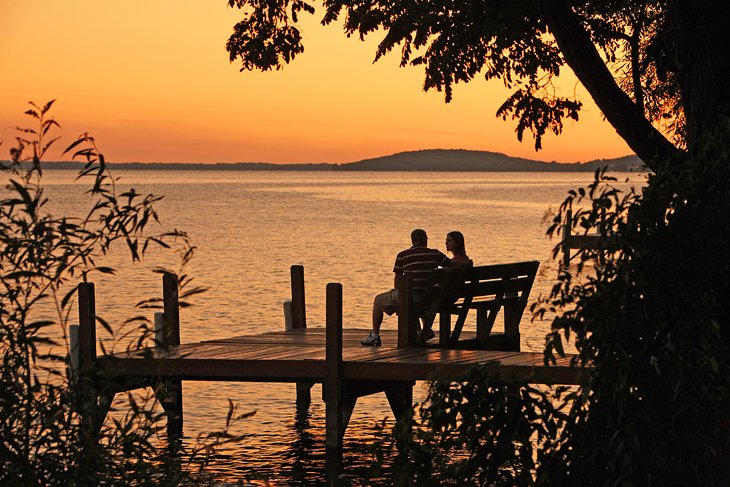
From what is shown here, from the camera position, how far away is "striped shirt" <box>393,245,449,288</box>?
14.5 metres

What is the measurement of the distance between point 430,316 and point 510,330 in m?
1.91

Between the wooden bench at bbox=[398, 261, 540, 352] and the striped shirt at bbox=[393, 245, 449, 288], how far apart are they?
292mm

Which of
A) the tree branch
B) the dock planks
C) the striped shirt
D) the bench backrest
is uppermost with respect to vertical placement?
the tree branch

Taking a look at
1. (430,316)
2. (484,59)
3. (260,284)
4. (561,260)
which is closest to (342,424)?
(430,316)

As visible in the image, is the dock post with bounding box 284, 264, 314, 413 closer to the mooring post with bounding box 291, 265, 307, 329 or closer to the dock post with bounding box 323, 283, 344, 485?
the mooring post with bounding box 291, 265, 307, 329

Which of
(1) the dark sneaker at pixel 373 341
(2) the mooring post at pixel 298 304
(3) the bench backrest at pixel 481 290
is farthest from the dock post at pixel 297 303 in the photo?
(3) the bench backrest at pixel 481 290

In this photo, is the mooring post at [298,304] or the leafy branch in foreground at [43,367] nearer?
the leafy branch in foreground at [43,367]

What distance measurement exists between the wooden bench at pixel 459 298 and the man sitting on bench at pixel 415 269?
187 millimetres

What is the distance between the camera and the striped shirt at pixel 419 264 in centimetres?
1450

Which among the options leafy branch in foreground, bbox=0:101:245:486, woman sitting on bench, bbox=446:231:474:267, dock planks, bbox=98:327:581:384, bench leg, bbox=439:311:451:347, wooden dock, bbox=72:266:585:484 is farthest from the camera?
woman sitting on bench, bbox=446:231:474:267

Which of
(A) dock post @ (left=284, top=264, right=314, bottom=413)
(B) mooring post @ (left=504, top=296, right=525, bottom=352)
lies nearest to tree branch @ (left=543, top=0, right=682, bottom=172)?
(B) mooring post @ (left=504, top=296, right=525, bottom=352)

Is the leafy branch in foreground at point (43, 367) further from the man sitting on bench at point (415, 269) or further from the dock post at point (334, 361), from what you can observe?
the man sitting on bench at point (415, 269)

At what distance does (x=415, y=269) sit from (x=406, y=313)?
0.59 metres

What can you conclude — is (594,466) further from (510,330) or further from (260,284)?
(260,284)
